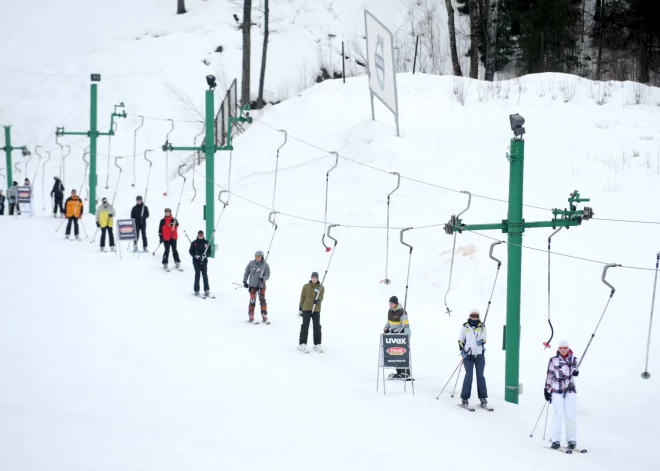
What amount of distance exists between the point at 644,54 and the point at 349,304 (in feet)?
74.2

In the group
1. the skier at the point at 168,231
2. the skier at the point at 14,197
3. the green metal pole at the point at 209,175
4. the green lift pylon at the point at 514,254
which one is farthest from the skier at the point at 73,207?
the green lift pylon at the point at 514,254

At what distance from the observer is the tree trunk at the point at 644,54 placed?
111 feet

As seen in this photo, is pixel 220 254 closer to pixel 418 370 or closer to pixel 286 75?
pixel 418 370

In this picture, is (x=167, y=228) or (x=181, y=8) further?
(x=181, y=8)

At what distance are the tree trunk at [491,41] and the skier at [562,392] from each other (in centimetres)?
2759

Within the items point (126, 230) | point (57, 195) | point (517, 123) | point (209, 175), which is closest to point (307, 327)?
point (517, 123)

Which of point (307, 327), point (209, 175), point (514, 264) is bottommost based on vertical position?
point (307, 327)

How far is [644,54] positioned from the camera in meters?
35.7

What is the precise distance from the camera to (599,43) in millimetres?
40812

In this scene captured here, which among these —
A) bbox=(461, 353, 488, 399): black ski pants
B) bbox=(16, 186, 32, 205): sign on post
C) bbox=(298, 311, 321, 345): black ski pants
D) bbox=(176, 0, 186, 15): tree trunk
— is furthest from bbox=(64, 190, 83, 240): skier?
bbox=(176, 0, 186, 15): tree trunk

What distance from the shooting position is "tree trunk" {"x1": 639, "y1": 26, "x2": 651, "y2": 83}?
111ft

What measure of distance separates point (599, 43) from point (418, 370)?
3044 centimetres

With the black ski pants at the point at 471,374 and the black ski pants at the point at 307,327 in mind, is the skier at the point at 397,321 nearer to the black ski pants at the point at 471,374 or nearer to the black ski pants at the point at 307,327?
the black ski pants at the point at 471,374

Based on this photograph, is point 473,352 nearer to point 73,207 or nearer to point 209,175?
point 209,175
